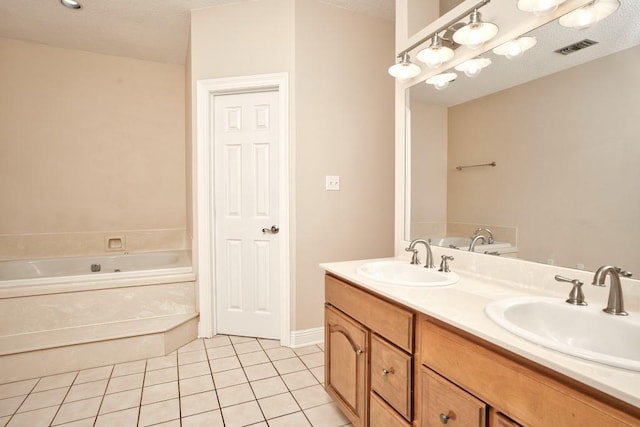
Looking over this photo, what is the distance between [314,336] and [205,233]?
1.20 meters

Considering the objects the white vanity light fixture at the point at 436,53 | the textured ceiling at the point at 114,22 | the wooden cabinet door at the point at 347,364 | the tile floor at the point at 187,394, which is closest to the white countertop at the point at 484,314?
the wooden cabinet door at the point at 347,364

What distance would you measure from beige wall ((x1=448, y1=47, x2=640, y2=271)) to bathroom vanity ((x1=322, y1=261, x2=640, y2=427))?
24 cm

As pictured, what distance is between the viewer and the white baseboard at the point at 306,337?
8.09ft

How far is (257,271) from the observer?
2617 millimetres

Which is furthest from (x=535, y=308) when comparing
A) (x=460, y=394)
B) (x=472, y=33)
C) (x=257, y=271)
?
(x=257, y=271)

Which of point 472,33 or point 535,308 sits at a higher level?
point 472,33

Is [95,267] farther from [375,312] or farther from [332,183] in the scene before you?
[375,312]

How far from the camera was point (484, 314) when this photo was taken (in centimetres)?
96

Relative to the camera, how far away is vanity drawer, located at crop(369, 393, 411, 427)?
1.16m

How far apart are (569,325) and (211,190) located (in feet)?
7.81

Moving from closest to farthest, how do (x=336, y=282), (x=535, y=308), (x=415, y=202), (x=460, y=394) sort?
(x=460, y=394) < (x=535, y=308) < (x=336, y=282) < (x=415, y=202)

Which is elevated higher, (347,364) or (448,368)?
(448,368)

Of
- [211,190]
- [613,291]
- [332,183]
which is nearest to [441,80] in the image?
[332,183]

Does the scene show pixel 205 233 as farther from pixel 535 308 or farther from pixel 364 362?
pixel 535 308
